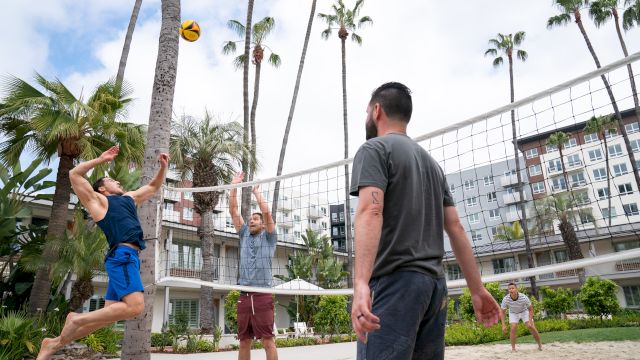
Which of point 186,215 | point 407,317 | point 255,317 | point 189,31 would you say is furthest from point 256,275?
point 186,215

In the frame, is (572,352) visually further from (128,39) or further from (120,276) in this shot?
(128,39)

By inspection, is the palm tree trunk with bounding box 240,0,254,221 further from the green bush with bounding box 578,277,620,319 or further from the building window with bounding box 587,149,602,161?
the building window with bounding box 587,149,602,161

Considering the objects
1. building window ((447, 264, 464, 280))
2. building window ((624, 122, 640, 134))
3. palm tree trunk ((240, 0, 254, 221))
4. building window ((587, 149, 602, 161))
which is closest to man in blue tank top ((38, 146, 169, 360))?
building window ((447, 264, 464, 280))

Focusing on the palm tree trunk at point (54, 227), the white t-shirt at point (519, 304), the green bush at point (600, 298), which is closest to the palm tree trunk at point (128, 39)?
the palm tree trunk at point (54, 227)

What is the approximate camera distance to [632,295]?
38.6 m

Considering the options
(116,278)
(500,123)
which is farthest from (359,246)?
(500,123)

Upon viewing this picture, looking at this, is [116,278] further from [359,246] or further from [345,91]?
[345,91]

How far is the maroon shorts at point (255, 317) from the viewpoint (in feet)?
16.2

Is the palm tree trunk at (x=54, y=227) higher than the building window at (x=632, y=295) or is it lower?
higher

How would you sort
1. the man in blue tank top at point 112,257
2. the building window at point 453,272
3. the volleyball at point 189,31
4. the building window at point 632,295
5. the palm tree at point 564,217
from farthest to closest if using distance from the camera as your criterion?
the building window at point 632,295, the palm tree at point 564,217, the building window at point 453,272, the volleyball at point 189,31, the man in blue tank top at point 112,257

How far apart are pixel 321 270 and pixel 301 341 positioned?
13772 millimetres

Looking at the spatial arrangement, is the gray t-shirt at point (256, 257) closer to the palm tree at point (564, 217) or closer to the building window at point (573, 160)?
the palm tree at point (564, 217)

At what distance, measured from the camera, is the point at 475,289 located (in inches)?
96.3

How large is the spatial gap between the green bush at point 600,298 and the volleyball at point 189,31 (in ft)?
56.2
